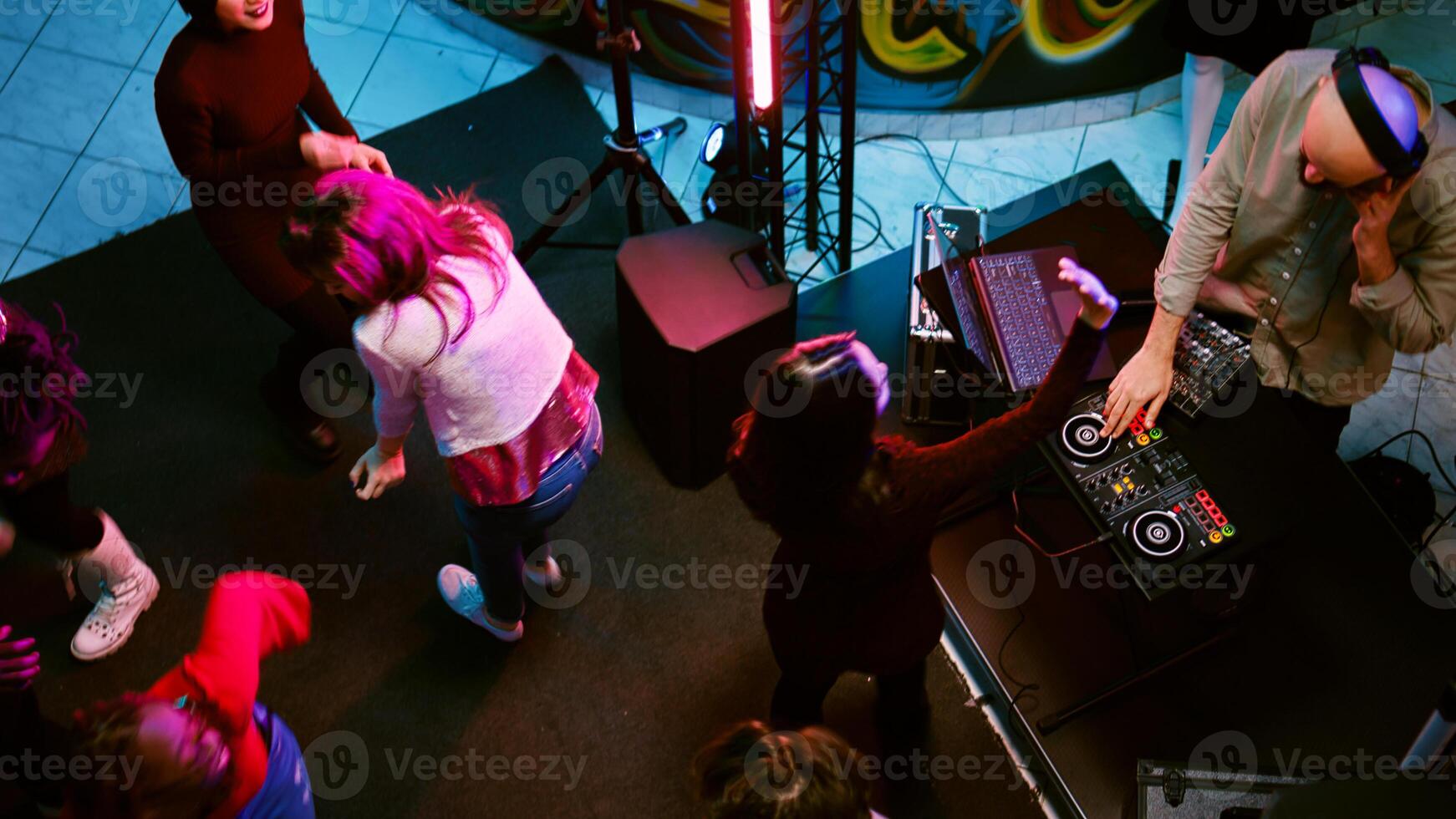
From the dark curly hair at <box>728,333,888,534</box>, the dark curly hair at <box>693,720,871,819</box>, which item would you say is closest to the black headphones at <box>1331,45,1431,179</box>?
the dark curly hair at <box>728,333,888,534</box>

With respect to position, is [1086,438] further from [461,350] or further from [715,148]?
[715,148]

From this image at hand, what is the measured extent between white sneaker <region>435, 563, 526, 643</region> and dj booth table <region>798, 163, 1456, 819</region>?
3.87ft

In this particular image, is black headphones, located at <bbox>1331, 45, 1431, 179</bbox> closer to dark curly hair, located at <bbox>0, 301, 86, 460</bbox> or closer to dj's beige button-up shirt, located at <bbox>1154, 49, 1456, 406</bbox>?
dj's beige button-up shirt, located at <bbox>1154, 49, 1456, 406</bbox>

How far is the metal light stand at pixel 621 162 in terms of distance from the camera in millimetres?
2924

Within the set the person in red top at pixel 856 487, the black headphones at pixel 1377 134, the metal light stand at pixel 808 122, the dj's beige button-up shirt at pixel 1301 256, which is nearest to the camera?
the person in red top at pixel 856 487

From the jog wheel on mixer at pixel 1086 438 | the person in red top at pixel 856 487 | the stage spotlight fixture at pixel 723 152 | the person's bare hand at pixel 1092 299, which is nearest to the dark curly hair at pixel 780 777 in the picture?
the person in red top at pixel 856 487

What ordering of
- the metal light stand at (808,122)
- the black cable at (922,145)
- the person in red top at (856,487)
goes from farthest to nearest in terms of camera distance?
the black cable at (922,145) → the metal light stand at (808,122) → the person in red top at (856,487)

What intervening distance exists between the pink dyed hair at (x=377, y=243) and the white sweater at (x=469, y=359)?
2cm

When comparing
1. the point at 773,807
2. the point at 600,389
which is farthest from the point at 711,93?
the point at 773,807

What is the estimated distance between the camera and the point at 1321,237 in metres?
2.16

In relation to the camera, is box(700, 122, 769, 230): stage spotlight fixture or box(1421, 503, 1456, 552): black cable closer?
box(1421, 503, 1456, 552): black cable

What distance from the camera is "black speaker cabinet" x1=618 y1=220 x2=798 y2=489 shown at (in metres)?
2.84

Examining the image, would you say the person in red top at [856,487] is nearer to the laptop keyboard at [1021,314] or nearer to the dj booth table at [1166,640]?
the laptop keyboard at [1021,314]

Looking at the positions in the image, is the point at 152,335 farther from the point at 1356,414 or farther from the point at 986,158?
the point at 1356,414
